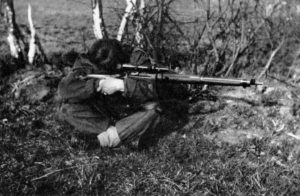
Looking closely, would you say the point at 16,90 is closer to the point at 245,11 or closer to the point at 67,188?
the point at 67,188

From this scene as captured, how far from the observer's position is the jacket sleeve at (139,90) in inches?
173

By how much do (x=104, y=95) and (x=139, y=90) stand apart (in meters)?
0.68

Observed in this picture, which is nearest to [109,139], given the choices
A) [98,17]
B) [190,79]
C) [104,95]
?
[104,95]

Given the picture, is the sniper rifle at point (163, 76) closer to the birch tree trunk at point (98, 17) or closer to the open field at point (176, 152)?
the open field at point (176, 152)

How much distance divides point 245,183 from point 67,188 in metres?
1.84

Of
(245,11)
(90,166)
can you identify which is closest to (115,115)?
(90,166)

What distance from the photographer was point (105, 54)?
4656mm

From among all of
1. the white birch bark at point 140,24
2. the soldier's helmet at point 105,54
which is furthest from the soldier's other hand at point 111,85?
the white birch bark at point 140,24

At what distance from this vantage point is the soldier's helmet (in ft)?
15.2

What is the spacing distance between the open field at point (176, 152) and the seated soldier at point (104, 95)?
191mm

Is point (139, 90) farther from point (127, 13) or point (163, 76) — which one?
point (127, 13)

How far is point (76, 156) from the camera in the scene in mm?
4477

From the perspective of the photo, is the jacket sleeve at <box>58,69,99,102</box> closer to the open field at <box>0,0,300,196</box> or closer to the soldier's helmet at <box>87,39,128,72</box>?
the soldier's helmet at <box>87,39,128,72</box>

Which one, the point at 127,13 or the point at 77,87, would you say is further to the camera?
the point at 127,13
